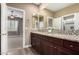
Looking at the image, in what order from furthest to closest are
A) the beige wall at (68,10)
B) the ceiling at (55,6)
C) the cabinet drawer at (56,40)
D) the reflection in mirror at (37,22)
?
the reflection in mirror at (37,22) < the ceiling at (55,6) < the beige wall at (68,10) < the cabinet drawer at (56,40)

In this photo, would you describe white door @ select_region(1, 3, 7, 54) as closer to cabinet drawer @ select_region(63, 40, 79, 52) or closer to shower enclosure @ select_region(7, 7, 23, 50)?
shower enclosure @ select_region(7, 7, 23, 50)

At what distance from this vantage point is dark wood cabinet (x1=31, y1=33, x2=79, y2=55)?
1.48 metres

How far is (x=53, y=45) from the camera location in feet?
6.15

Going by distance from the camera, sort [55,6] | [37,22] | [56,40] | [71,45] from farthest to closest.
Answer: [37,22] → [55,6] → [56,40] → [71,45]

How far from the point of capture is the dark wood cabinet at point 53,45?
148 cm

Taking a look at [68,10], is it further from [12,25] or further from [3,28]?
[3,28]

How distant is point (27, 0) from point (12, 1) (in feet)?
1.01

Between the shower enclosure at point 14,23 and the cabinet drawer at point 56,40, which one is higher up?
the shower enclosure at point 14,23

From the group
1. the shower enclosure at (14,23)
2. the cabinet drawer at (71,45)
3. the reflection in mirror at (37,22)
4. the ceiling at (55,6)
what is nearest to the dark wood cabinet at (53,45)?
the cabinet drawer at (71,45)

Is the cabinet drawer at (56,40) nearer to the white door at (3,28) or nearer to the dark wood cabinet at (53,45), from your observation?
the dark wood cabinet at (53,45)

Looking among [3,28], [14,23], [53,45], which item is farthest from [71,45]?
[3,28]

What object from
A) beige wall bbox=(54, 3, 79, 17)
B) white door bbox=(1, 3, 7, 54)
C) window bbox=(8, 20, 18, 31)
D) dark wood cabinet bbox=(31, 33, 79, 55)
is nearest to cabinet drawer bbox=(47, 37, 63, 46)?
dark wood cabinet bbox=(31, 33, 79, 55)

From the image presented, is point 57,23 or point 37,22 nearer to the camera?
point 57,23

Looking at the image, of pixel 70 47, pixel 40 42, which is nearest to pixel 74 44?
pixel 70 47
